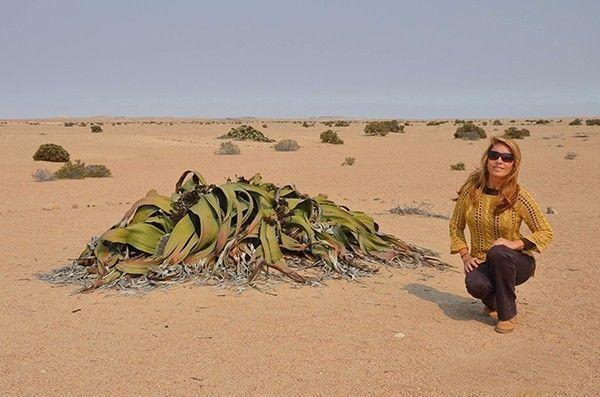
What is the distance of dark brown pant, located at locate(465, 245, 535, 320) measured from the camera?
13.3 feet

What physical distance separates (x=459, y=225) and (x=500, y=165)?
572 millimetres

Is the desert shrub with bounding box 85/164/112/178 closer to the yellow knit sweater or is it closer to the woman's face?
the yellow knit sweater

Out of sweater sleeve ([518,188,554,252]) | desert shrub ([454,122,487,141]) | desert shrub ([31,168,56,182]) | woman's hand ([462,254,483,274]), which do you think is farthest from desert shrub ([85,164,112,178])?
desert shrub ([454,122,487,141])

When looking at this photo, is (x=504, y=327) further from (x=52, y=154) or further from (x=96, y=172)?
(x=52, y=154)

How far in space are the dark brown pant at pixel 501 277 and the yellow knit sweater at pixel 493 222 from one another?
0.43 ft

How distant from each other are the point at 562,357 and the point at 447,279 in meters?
1.98

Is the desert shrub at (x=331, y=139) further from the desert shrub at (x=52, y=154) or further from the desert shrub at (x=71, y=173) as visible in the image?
the desert shrub at (x=71, y=173)

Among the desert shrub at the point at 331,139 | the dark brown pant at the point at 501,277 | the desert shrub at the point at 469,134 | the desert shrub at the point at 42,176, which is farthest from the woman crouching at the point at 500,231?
the desert shrub at the point at 469,134

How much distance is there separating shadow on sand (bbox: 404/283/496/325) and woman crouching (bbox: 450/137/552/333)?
0.11 metres

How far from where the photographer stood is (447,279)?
18.4 ft

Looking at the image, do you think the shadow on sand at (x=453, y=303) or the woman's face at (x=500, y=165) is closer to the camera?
the woman's face at (x=500, y=165)

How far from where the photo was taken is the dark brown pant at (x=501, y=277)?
13.3 ft

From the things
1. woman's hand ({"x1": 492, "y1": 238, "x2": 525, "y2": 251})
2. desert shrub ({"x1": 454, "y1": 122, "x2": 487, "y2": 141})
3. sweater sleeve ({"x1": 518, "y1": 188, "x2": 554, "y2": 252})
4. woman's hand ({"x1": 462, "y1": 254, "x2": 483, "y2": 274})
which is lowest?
desert shrub ({"x1": 454, "y1": 122, "x2": 487, "y2": 141})

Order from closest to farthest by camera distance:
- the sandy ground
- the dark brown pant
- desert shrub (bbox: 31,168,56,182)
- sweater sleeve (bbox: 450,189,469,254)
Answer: the sandy ground → the dark brown pant → sweater sleeve (bbox: 450,189,469,254) → desert shrub (bbox: 31,168,56,182)
